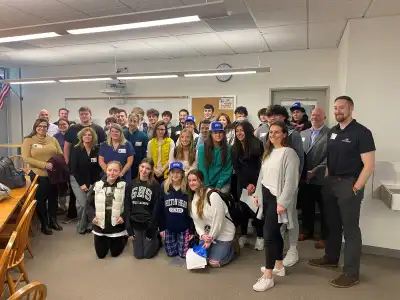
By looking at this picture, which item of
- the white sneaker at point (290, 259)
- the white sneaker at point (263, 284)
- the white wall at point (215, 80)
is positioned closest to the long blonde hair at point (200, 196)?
the white sneaker at point (263, 284)

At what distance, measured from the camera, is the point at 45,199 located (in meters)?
4.19

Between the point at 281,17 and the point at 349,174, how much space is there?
7.79 feet

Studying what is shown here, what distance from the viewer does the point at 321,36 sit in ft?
16.6

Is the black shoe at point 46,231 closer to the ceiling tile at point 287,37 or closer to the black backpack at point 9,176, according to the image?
the black backpack at point 9,176

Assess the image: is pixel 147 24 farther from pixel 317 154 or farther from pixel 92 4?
pixel 317 154

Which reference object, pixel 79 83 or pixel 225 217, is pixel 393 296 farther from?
pixel 79 83

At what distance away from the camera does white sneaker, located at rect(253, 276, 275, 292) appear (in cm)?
271

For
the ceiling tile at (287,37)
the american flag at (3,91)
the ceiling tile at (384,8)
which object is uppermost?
the ceiling tile at (287,37)

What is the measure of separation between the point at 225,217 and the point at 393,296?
1.57m

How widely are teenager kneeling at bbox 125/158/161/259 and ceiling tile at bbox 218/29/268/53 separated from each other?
2674 millimetres

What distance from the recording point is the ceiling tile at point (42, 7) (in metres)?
3.74

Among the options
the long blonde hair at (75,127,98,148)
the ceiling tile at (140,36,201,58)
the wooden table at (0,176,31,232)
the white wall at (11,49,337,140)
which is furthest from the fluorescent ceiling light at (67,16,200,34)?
the white wall at (11,49,337,140)

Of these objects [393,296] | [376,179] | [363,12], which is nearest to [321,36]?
[363,12]

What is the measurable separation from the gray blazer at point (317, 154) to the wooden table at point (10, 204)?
3.05m
